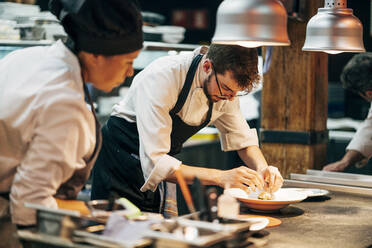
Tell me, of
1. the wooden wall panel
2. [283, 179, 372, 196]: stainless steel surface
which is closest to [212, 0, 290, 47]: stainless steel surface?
[283, 179, 372, 196]: stainless steel surface

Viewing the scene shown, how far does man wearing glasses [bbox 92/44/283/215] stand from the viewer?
2.56m

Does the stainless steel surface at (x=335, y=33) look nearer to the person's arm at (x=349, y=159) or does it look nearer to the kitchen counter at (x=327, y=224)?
the kitchen counter at (x=327, y=224)

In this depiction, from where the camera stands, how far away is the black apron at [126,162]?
Result: 2.88 meters

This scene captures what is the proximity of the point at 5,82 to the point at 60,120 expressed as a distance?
0.91 feet

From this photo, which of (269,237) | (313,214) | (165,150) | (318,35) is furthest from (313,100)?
(269,237)

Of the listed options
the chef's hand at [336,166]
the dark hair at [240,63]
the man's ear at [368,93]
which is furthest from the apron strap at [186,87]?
the man's ear at [368,93]

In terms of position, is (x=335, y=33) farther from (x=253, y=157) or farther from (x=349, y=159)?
(x=349, y=159)

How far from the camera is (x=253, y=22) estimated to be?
2047mm

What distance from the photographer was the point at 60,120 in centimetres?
167

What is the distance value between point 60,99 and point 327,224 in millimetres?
1326

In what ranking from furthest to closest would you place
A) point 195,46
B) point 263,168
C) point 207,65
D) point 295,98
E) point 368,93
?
point 195,46 → point 368,93 → point 295,98 → point 263,168 → point 207,65

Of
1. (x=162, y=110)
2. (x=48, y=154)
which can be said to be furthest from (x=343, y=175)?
(x=48, y=154)

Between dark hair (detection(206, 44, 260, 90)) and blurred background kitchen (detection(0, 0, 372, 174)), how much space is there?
79 centimetres

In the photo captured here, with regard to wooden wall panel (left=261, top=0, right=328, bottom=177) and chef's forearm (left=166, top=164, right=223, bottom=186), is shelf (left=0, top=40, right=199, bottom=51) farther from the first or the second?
chef's forearm (left=166, top=164, right=223, bottom=186)
